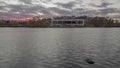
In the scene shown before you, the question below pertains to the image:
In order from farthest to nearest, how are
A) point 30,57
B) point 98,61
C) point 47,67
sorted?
1. point 30,57
2. point 98,61
3. point 47,67

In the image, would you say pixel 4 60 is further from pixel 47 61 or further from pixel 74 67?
pixel 74 67

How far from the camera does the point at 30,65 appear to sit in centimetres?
3503

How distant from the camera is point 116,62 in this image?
A: 3678 cm

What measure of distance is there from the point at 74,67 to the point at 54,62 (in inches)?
181

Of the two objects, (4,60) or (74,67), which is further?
(4,60)

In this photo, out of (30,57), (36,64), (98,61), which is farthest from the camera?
(30,57)

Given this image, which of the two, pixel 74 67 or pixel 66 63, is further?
pixel 66 63

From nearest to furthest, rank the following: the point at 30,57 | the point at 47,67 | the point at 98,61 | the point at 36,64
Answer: the point at 47,67
the point at 36,64
the point at 98,61
the point at 30,57

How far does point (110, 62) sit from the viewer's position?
121 ft

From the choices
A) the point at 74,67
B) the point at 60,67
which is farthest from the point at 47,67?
the point at 74,67

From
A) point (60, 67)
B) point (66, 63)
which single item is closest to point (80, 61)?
point (66, 63)

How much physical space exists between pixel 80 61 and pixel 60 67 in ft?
18.1

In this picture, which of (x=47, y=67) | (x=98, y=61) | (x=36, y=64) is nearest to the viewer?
(x=47, y=67)

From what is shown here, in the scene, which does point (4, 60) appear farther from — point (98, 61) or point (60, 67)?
point (98, 61)
